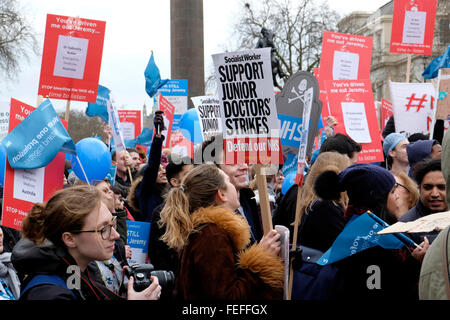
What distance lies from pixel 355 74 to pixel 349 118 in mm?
1365

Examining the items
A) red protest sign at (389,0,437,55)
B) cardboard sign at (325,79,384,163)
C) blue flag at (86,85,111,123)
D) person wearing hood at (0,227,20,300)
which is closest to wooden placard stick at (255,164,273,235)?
person wearing hood at (0,227,20,300)

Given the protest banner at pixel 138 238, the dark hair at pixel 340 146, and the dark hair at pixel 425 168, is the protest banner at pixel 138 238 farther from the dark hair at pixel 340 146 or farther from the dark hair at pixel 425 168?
the dark hair at pixel 425 168

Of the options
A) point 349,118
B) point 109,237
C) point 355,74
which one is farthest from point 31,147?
point 355,74

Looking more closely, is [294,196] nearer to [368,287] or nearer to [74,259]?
[368,287]

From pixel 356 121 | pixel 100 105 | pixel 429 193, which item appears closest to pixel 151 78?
pixel 100 105

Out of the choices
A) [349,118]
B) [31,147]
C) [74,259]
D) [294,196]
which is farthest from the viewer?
[349,118]

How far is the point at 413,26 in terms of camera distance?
8352 millimetres

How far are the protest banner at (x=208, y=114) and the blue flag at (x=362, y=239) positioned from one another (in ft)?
11.8

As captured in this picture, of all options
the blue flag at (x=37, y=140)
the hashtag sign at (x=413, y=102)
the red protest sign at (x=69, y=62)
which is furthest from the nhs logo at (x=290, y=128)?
the hashtag sign at (x=413, y=102)

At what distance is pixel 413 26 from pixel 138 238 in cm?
574

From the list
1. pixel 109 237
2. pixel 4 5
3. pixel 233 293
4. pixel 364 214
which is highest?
pixel 4 5

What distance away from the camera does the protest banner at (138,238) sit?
449 centimetres

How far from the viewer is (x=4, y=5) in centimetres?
2633

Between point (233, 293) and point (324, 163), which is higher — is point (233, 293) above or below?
below
